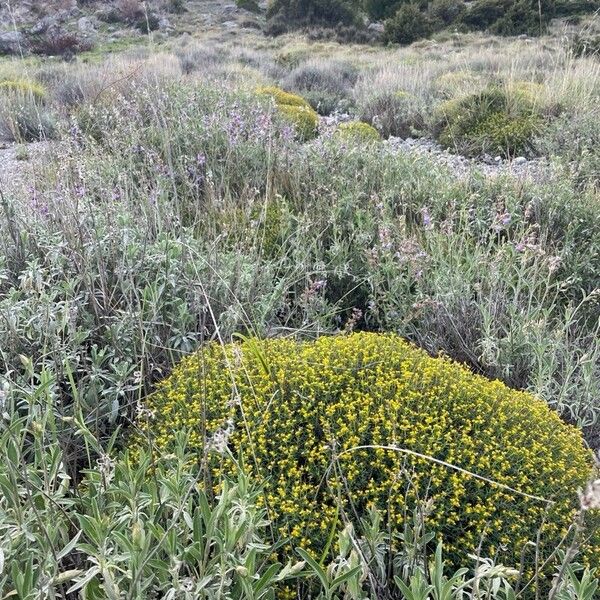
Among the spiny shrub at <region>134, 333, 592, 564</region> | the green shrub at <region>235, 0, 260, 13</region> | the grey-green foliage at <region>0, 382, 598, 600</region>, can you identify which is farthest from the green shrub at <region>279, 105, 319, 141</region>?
the green shrub at <region>235, 0, 260, 13</region>

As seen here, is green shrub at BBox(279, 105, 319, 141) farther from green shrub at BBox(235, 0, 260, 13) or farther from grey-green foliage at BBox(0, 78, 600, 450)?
green shrub at BBox(235, 0, 260, 13)

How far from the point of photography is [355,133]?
558 centimetres

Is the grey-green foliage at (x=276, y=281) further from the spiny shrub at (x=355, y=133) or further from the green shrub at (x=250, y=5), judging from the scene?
the green shrub at (x=250, y=5)

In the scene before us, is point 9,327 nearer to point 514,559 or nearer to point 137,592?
point 137,592

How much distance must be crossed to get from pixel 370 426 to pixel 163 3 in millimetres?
30893

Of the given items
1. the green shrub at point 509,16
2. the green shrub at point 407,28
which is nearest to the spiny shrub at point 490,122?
the green shrub at point 509,16

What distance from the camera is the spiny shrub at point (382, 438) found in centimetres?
Answer: 176

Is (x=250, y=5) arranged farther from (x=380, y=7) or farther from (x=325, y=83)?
(x=325, y=83)

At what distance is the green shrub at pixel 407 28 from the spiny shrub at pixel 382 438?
75.8 feet

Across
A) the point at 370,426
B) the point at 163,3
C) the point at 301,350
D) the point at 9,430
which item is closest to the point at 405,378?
the point at 370,426

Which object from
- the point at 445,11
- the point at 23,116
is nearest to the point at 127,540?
the point at 23,116

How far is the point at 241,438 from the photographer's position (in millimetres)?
1916

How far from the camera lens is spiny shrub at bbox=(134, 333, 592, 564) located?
5.76 feet

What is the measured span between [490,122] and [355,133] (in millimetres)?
3056
